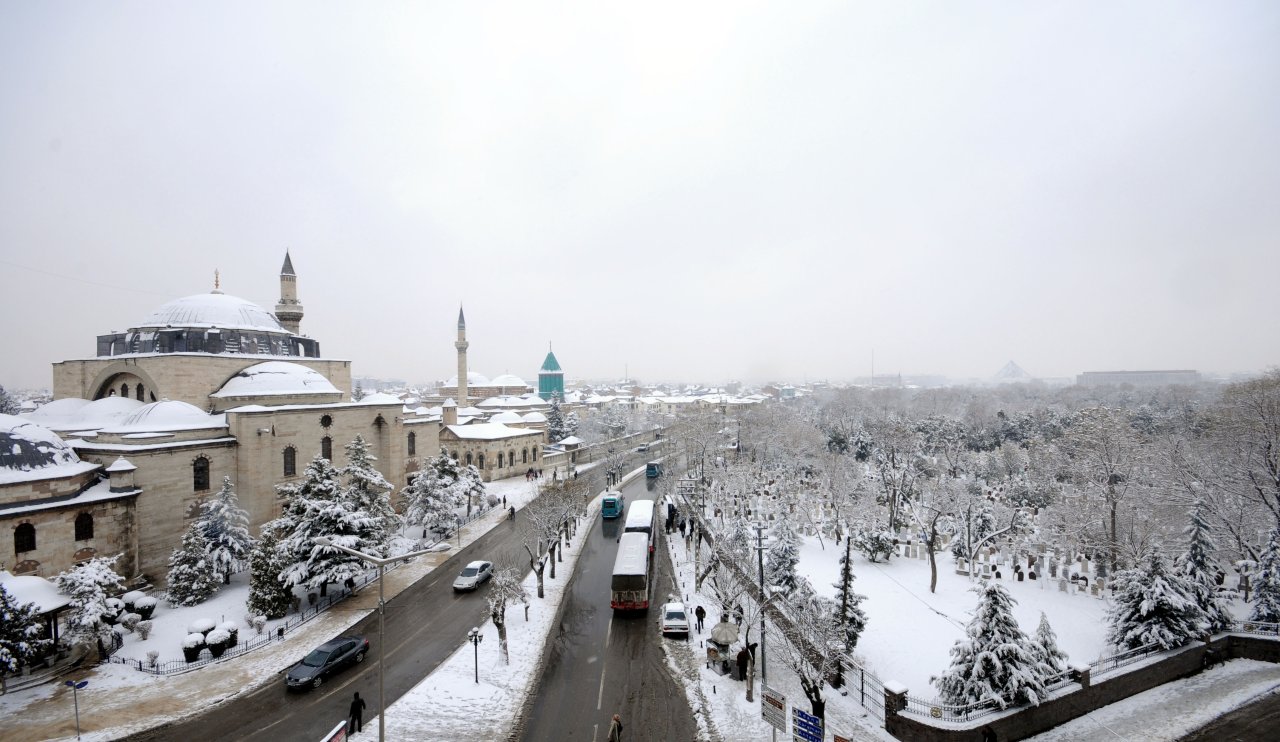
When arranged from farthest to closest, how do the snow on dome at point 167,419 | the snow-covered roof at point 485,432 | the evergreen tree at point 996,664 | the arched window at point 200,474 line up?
1. the snow-covered roof at point 485,432
2. the arched window at point 200,474
3. the snow on dome at point 167,419
4. the evergreen tree at point 996,664

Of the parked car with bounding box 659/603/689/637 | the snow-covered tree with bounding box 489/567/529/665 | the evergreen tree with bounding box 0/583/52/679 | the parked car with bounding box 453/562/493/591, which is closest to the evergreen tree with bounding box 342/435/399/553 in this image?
the parked car with bounding box 453/562/493/591

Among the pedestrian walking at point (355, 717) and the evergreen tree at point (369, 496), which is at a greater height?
the evergreen tree at point (369, 496)

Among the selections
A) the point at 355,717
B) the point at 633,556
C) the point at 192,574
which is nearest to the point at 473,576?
the point at 633,556

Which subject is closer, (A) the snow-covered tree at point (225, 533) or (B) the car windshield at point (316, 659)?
(B) the car windshield at point (316, 659)

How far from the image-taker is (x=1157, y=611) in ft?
47.6

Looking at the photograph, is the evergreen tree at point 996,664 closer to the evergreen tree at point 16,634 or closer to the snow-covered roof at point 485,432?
the evergreen tree at point 16,634

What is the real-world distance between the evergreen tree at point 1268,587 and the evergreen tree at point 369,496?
28046mm

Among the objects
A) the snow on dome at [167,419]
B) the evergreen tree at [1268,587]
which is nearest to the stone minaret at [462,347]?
the snow on dome at [167,419]

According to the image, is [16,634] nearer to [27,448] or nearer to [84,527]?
[84,527]

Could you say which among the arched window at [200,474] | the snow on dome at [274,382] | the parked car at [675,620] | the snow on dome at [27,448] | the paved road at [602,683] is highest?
the snow on dome at [274,382]

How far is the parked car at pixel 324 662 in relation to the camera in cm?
1399

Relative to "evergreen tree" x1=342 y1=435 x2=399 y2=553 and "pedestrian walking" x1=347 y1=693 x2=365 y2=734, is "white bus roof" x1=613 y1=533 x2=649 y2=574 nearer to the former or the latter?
"pedestrian walking" x1=347 y1=693 x2=365 y2=734

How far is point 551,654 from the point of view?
634 inches

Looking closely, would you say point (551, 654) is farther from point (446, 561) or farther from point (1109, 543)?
point (1109, 543)
